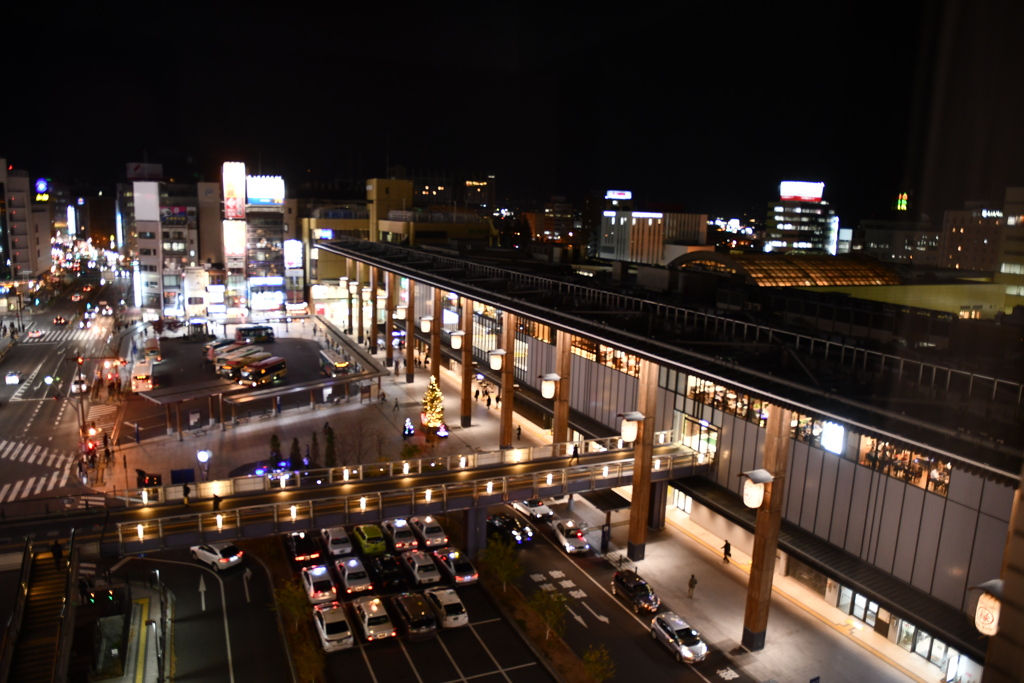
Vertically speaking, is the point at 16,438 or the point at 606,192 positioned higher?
the point at 606,192

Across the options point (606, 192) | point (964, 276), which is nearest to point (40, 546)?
point (964, 276)

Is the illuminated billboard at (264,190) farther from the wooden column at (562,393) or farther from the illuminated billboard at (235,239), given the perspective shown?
the wooden column at (562,393)

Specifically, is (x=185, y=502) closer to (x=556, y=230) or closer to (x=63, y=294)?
(x=63, y=294)

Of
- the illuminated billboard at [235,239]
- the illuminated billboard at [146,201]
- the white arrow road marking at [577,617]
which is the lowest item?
the white arrow road marking at [577,617]

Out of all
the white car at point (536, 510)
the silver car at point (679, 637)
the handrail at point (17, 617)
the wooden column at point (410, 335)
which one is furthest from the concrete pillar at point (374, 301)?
the silver car at point (679, 637)

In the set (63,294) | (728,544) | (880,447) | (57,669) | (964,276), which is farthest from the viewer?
(63,294)

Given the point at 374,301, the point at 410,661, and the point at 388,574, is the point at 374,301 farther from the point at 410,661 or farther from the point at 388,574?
the point at 410,661

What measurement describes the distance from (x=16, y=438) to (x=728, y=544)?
109 ft

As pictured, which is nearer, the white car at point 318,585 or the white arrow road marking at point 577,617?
the white arrow road marking at point 577,617

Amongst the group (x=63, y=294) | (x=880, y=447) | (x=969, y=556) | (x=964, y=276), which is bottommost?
(x=63, y=294)

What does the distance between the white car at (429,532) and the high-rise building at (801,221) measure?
10268cm

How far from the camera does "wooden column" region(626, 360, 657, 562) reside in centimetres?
2225

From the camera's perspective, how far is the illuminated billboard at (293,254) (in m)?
74.9

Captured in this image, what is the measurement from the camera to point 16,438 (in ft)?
113
